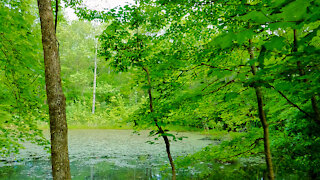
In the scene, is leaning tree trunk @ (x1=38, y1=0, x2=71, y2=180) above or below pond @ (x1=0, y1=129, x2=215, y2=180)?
above

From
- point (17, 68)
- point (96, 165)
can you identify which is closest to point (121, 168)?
point (96, 165)

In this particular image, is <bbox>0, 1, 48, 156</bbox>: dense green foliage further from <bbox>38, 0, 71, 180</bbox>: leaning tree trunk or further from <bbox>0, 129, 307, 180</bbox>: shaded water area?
<bbox>0, 129, 307, 180</bbox>: shaded water area

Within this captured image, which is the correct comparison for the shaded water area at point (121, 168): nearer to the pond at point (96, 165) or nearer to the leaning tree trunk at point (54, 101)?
the pond at point (96, 165)

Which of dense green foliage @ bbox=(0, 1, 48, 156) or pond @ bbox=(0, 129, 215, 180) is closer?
dense green foliage @ bbox=(0, 1, 48, 156)

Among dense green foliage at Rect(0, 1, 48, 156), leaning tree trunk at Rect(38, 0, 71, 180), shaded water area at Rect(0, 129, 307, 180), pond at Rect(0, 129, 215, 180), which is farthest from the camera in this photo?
pond at Rect(0, 129, 215, 180)

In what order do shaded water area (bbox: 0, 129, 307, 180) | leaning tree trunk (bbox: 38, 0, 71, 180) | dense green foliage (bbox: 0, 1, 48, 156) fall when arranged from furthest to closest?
shaded water area (bbox: 0, 129, 307, 180), dense green foliage (bbox: 0, 1, 48, 156), leaning tree trunk (bbox: 38, 0, 71, 180)

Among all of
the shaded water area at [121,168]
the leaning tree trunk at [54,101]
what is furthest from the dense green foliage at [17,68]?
the shaded water area at [121,168]

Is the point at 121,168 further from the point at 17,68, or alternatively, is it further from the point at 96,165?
the point at 17,68

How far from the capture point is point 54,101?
8.49 feet

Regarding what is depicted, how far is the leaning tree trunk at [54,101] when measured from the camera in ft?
8.36

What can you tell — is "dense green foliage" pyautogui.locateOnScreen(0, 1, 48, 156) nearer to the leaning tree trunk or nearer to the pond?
the leaning tree trunk

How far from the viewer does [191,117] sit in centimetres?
418

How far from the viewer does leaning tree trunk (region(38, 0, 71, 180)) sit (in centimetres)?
255

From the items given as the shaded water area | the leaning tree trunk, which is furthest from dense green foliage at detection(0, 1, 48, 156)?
the shaded water area
